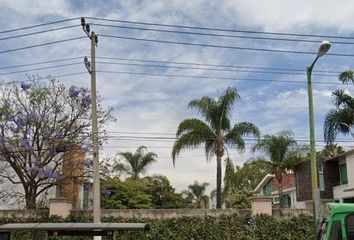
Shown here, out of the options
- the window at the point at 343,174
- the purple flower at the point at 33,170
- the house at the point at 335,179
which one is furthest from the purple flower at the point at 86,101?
the window at the point at 343,174

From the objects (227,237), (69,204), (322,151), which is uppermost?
(322,151)

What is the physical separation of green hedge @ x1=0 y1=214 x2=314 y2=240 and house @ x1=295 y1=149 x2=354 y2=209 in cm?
1011

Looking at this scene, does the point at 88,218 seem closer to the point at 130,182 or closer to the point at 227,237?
the point at 227,237

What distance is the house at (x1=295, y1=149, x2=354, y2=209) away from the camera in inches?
1401

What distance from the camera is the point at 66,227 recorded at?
583 inches

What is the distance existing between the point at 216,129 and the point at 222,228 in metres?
8.66

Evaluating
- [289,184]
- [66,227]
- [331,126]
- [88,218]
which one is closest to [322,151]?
[289,184]

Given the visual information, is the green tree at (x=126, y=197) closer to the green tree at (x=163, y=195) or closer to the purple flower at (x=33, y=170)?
the green tree at (x=163, y=195)

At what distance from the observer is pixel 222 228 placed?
25312 mm

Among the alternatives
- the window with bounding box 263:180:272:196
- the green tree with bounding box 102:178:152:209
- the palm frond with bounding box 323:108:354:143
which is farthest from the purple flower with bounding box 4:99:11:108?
the window with bounding box 263:180:272:196

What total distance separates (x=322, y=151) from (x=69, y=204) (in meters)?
29.8

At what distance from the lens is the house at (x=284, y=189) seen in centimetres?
4997

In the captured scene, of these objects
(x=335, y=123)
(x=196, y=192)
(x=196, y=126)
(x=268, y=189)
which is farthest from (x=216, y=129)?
(x=196, y=192)

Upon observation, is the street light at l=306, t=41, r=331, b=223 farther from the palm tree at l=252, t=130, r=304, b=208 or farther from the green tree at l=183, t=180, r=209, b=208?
the green tree at l=183, t=180, r=209, b=208
